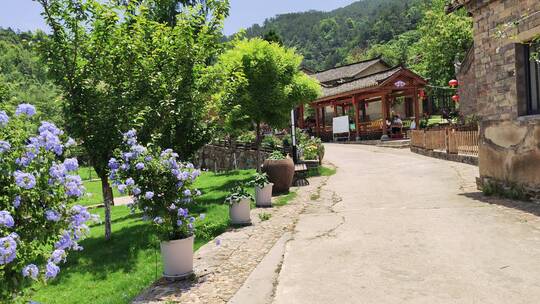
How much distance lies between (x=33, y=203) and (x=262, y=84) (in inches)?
417

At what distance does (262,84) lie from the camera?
44.4 ft

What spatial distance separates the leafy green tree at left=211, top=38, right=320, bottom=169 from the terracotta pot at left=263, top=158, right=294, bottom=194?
1909mm

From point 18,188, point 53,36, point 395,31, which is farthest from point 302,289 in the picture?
point 395,31

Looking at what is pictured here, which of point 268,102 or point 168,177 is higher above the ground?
point 268,102

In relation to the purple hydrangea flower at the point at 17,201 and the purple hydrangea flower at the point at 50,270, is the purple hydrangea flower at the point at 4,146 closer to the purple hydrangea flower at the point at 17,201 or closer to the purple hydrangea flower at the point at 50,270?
the purple hydrangea flower at the point at 17,201

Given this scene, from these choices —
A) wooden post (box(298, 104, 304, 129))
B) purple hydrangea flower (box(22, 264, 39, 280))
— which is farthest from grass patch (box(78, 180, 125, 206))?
wooden post (box(298, 104, 304, 129))

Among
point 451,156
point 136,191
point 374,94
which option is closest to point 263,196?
point 136,191

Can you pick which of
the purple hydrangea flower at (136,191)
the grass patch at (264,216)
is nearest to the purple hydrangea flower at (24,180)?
the purple hydrangea flower at (136,191)

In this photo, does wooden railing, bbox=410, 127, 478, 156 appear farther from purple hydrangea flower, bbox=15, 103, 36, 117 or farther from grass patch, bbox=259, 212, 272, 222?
purple hydrangea flower, bbox=15, 103, 36, 117

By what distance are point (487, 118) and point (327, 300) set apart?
7.46 meters

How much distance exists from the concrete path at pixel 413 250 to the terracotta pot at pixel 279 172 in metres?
1.15

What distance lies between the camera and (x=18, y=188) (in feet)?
10.5

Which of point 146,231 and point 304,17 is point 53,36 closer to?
point 146,231

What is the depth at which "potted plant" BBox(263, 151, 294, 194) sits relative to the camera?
12.1 metres
